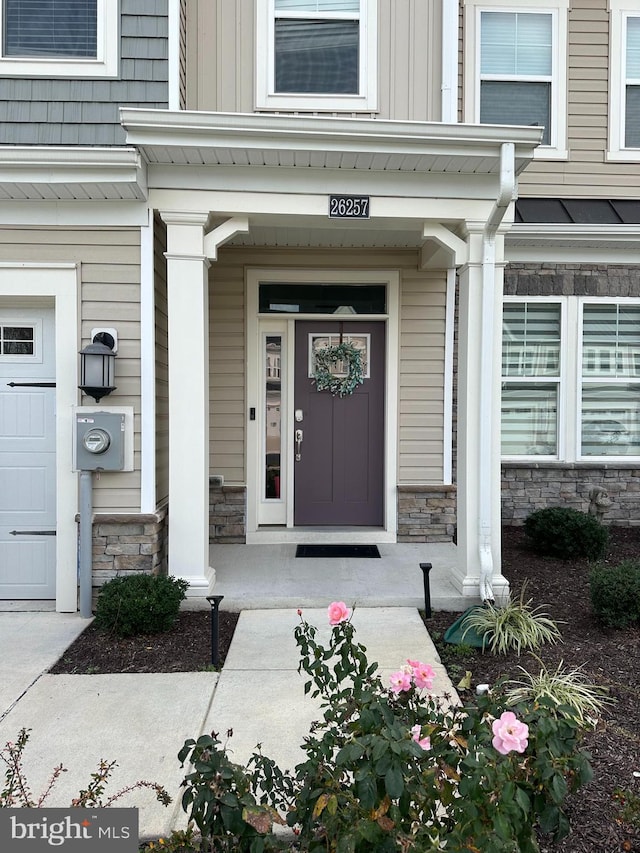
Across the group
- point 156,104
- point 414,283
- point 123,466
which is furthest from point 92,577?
point 414,283

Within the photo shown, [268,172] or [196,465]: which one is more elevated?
[268,172]

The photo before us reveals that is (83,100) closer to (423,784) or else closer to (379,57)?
(379,57)

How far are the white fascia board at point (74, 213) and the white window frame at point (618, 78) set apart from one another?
502 centimetres

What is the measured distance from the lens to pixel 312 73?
5043 millimetres

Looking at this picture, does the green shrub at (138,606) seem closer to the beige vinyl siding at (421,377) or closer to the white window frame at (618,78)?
the beige vinyl siding at (421,377)

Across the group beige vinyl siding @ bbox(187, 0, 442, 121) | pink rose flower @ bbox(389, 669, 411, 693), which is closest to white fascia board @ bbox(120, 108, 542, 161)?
beige vinyl siding @ bbox(187, 0, 442, 121)

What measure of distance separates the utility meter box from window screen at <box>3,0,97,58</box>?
258cm

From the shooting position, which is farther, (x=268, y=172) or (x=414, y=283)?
(x=414, y=283)

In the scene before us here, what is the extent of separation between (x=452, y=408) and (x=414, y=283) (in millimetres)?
1275

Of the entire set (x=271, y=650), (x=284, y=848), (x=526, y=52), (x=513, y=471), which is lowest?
(x=271, y=650)

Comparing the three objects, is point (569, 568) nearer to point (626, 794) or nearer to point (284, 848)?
point (626, 794)

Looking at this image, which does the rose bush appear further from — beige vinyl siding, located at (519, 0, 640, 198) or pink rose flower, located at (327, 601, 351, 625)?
beige vinyl siding, located at (519, 0, 640, 198)

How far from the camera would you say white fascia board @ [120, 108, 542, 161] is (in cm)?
390

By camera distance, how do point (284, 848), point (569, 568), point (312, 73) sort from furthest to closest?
point (569, 568), point (312, 73), point (284, 848)
